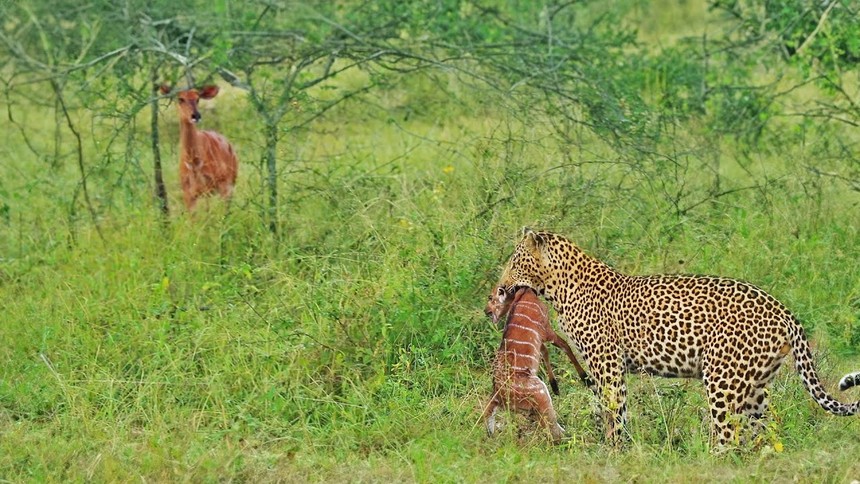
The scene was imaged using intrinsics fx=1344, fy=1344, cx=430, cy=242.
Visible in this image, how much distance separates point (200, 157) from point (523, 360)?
14.8 feet

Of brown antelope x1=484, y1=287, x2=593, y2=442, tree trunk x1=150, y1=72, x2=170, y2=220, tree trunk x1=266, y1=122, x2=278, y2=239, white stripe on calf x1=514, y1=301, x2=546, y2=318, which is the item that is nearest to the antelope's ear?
tree trunk x1=150, y1=72, x2=170, y2=220

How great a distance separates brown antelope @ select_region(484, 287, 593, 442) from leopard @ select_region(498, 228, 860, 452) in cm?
10

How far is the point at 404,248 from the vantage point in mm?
7371

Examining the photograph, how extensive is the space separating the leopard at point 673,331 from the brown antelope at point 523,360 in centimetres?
10

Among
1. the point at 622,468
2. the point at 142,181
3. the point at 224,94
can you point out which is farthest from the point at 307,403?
the point at 224,94

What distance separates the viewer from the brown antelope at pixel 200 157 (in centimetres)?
962

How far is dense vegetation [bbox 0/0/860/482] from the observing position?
589 cm

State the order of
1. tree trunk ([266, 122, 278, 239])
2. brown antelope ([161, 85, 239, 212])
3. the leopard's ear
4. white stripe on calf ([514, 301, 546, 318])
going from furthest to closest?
brown antelope ([161, 85, 239, 212]) < tree trunk ([266, 122, 278, 239]) < the leopard's ear < white stripe on calf ([514, 301, 546, 318])

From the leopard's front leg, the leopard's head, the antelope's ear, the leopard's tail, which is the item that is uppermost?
the antelope's ear

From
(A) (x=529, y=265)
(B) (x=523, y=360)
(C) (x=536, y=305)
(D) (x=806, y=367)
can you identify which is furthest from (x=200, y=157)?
(D) (x=806, y=367)

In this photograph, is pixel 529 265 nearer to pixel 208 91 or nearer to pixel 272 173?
pixel 272 173

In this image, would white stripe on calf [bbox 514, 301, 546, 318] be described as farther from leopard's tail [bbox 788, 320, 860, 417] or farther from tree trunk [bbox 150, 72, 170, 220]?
tree trunk [bbox 150, 72, 170, 220]

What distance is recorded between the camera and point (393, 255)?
23.8 ft

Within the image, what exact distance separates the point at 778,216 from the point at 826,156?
1275mm
